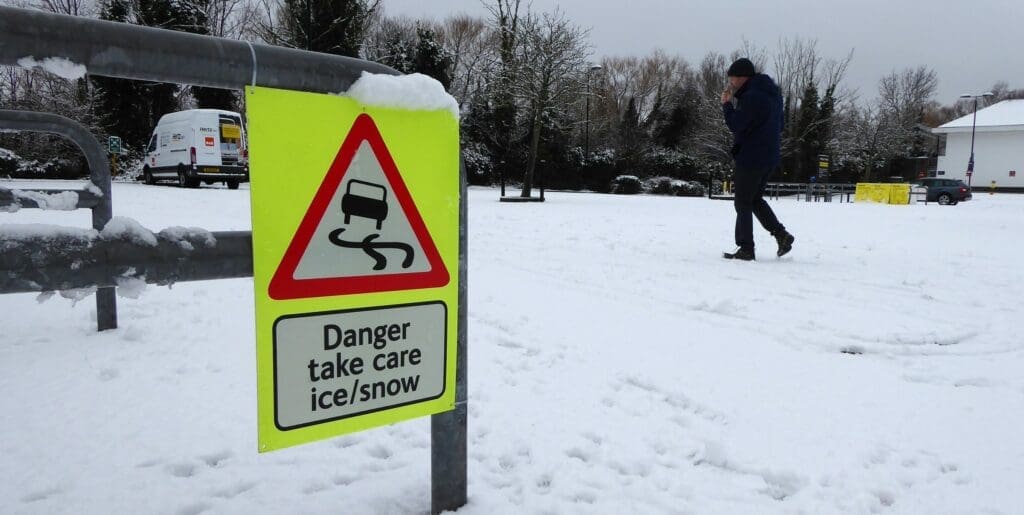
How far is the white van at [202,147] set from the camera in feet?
61.9

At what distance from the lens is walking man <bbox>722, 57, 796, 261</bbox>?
6.15m

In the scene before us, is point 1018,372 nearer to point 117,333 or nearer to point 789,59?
point 117,333

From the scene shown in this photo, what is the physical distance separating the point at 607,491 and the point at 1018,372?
8.10 ft

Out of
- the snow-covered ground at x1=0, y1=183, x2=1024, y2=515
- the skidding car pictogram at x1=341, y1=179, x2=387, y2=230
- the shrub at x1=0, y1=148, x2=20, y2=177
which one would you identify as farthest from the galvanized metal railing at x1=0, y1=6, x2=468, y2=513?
the shrub at x1=0, y1=148, x2=20, y2=177

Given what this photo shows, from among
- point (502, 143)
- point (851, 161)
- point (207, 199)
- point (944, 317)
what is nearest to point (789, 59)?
point (851, 161)

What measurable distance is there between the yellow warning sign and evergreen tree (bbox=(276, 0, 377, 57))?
23.8 meters

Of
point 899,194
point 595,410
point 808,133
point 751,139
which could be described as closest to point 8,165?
point 751,139

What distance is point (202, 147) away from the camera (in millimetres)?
19219

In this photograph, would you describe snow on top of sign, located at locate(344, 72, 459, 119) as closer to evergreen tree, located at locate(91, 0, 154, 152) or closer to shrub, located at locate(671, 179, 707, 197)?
evergreen tree, located at locate(91, 0, 154, 152)

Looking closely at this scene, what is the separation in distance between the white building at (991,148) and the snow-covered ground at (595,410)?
54495mm

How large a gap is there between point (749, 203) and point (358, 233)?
556 cm

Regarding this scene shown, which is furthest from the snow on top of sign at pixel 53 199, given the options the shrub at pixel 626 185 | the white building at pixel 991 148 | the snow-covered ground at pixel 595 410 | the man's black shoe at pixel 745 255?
the white building at pixel 991 148

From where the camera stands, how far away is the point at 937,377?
2.97 metres

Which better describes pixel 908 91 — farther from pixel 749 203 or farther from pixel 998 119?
pixel 749 203
